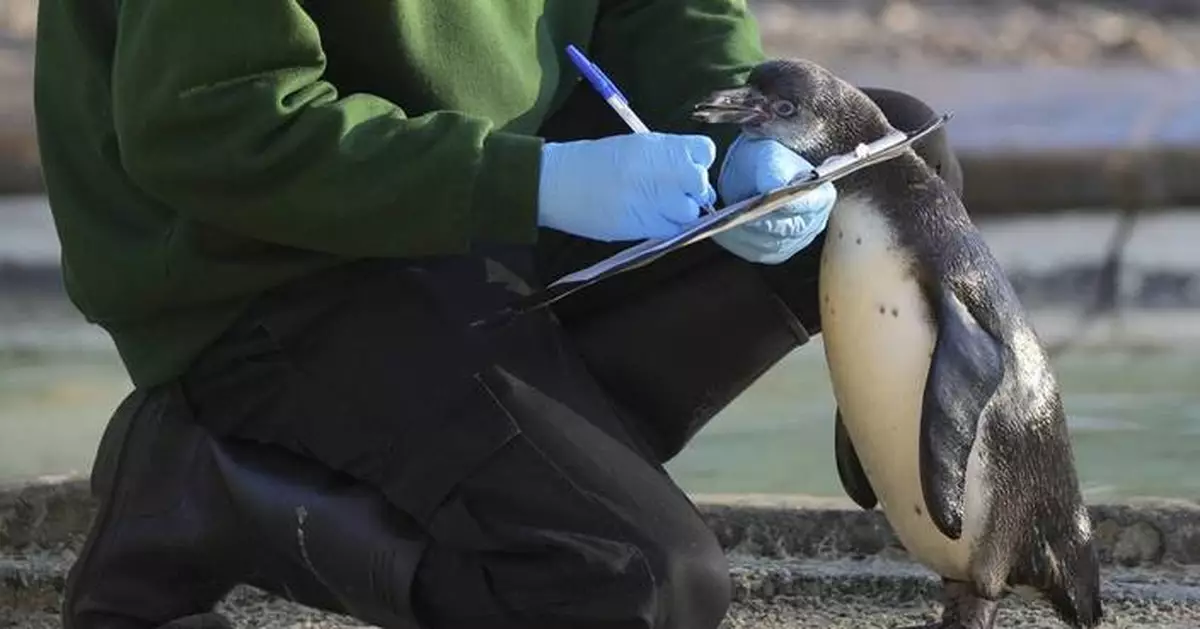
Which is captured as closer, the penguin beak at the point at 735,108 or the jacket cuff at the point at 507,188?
the jacket cuff at the point at 507,188

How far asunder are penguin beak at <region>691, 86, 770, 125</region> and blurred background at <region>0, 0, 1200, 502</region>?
3.95 ft

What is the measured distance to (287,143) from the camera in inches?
65.8

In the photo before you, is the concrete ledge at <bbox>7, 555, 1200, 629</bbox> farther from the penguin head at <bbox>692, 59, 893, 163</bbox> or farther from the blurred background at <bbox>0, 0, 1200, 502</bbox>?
the penguin head at <bbox>692, 59, 893, 163</bbox>

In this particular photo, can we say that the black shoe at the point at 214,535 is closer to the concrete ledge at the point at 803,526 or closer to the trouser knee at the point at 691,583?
the trouser knee at the point at 691,583

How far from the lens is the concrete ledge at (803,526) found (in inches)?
96.0

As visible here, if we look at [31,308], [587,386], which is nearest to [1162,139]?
[31,308]

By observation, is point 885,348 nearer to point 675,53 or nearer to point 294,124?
point 675,53

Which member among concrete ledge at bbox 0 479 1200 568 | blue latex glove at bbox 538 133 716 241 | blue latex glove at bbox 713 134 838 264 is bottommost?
concrete ledge at bbox 0 479 1200 568

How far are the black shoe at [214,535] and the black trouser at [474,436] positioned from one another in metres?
0.02

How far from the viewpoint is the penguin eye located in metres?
1.86

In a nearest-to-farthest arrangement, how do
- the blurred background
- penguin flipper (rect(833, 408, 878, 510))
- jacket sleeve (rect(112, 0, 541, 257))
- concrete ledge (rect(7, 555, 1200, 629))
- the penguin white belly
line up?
jacket sleeve (rect(112, 0, 541, 257)) → the penguin white belly → penguin flipper (rect(833, 408, 878, 510)) → concrete ledge (rect(7, 555, 1200, 629)) → the blurred background

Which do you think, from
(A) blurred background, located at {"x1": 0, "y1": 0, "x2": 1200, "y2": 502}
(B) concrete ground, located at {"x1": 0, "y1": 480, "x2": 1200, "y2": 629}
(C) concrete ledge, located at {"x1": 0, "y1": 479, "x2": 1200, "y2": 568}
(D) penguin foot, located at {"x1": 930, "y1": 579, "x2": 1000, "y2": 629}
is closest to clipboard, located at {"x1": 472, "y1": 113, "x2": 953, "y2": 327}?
(D) penguin foot, located at {"x1": 930, "y1": 579, "x2": 1000, "y2": 629}

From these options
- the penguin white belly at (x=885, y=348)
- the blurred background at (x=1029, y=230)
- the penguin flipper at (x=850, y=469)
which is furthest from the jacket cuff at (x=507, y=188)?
the blurred background at (x=1029, y=230)

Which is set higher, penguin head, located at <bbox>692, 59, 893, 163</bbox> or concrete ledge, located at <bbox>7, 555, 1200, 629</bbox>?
penguin head, located at <bbox>692, 59, 893, 163</bbox>
